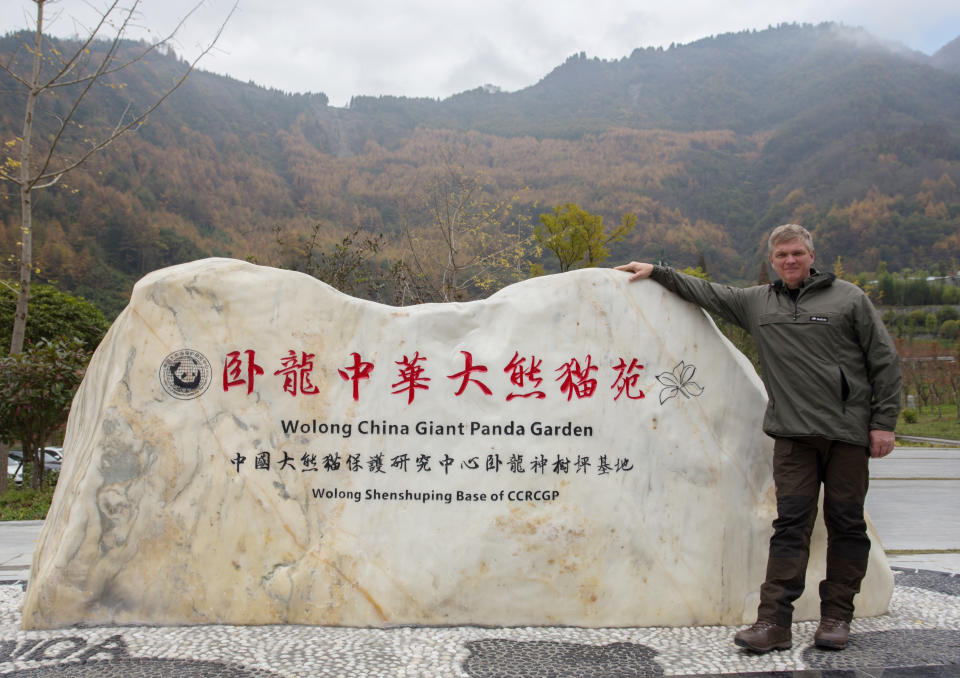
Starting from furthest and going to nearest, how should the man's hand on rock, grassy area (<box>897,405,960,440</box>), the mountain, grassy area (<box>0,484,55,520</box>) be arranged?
the mountain, grassy area (<box>897,405,960,440</box>), grassy area (<box>0,484,55,520</box>), the man's hand on rock

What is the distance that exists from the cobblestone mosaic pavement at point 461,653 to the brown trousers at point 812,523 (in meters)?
0.20

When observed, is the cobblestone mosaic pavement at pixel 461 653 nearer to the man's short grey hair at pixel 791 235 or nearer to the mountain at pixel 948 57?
the man's short grey hair at pixel 791 235

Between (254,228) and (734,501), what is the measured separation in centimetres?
4223

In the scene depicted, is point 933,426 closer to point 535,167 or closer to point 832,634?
point 832,634

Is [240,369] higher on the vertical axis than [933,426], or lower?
higher

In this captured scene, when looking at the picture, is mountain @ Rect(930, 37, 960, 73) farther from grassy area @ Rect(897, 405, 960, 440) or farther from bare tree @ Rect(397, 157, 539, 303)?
bare tree @ Rect(397, 157, 539, 303)

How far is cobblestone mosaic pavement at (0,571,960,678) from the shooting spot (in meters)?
2.51

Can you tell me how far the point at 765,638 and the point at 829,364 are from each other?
1118 mm

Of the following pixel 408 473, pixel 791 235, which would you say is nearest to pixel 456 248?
pixel 408 473

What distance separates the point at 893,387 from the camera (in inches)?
105

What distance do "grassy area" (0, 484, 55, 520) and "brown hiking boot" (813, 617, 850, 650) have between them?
6.24 metres

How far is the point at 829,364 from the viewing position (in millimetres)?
2719

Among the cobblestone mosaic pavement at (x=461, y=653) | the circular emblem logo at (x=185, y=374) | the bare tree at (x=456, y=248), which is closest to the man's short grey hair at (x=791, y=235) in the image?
the cobblestone mosaic pavement at (x=461, y=653)

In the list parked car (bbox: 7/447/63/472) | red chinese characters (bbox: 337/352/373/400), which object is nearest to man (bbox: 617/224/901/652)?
red chinese characters (bbox: 337/352/373/400)
